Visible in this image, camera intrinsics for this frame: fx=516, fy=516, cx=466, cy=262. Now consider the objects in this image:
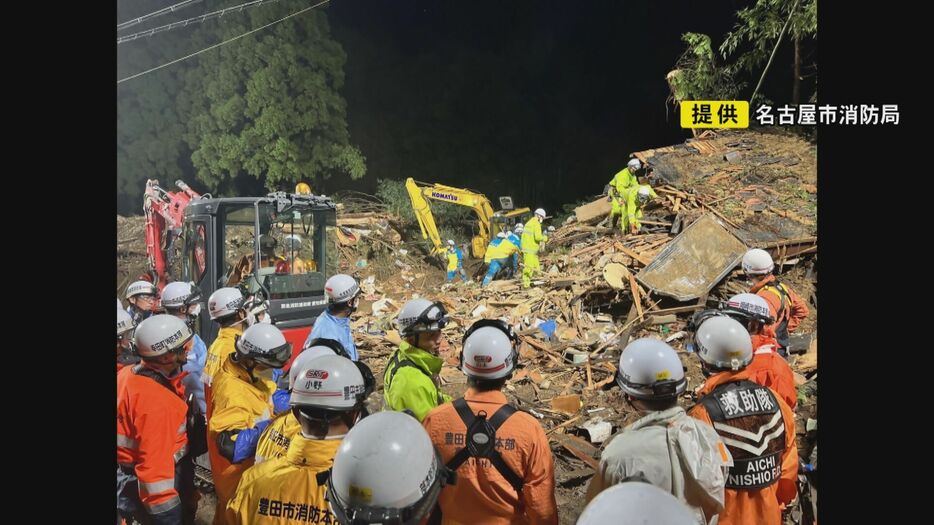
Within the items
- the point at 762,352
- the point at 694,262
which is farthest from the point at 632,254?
the point at 762,352

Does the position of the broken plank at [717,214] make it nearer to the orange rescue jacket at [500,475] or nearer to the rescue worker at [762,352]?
the rescue worker at [762,352]

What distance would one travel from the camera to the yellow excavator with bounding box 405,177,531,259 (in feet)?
42.9

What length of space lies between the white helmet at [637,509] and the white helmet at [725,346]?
1636mm

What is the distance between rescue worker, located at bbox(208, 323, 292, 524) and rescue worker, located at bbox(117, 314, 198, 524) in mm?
185

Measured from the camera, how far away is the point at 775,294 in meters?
4.45

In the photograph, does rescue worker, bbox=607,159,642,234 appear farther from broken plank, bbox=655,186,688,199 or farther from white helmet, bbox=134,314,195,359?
white helmet, bbox=134,314,195,359

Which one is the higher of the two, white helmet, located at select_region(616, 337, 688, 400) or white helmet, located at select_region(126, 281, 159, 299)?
white helmet, located at select_region(126, 281, 159, 299)

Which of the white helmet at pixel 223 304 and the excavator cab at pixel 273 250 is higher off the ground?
the excavator cab at pixel 273 250

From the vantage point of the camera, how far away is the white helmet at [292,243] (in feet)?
21.0

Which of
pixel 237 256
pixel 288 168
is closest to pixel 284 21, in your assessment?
pixel 288 168

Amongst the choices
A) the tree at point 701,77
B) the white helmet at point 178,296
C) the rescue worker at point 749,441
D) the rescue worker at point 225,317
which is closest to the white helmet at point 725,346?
the rescue worker at point 749,441

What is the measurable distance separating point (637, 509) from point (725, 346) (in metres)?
1.72

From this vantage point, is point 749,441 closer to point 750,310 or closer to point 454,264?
point 750,310

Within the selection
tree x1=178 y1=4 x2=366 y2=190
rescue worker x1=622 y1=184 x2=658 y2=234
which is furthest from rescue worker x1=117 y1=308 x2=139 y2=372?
tree x1=178 y1=4 x2=366 y2=190
